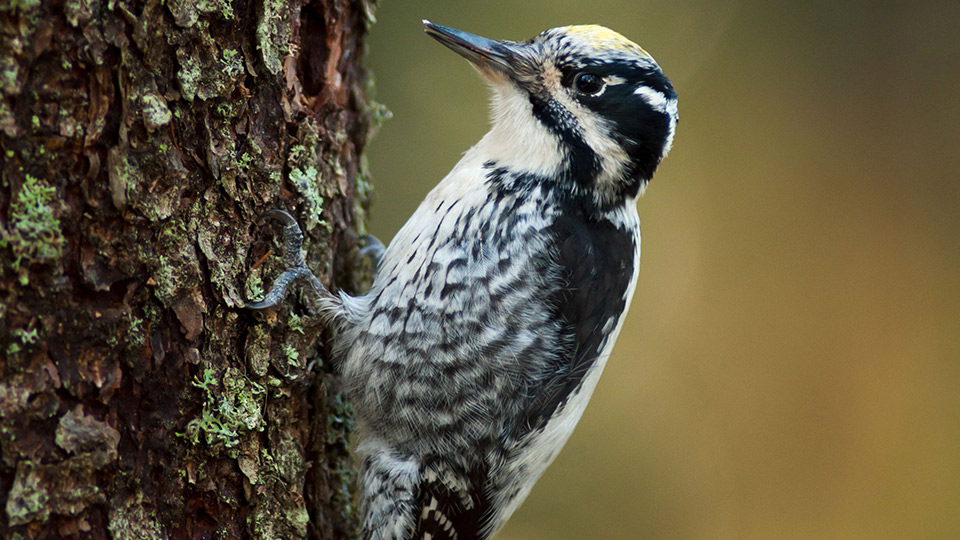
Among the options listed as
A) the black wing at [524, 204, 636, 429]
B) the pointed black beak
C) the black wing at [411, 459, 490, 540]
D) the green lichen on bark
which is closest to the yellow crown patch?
the pointed black beak

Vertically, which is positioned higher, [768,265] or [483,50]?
[483,50]

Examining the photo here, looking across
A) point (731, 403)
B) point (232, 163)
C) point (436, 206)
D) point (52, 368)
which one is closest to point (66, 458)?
point (52, 368)

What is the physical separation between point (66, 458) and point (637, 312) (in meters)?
3.90

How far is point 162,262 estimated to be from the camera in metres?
1.57

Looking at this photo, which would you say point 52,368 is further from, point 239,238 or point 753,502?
point 753,502

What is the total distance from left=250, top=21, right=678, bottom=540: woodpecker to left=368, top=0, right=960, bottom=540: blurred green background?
2.23m

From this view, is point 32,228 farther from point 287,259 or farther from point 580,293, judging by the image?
point 580,293

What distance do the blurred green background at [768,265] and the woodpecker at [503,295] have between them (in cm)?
223

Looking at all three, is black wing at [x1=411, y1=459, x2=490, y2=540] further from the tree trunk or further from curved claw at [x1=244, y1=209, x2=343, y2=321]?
curved claw at [x1=244, y1=209, x2=343, y2=321]

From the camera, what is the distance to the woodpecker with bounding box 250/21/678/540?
210 cm

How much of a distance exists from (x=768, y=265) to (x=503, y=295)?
9.80 ft

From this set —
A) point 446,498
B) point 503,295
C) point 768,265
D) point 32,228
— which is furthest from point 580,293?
point 768,265

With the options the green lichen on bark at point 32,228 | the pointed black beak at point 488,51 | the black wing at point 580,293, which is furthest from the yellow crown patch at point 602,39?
the green lichen on bark at point 32,228

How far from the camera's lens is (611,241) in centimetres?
230
